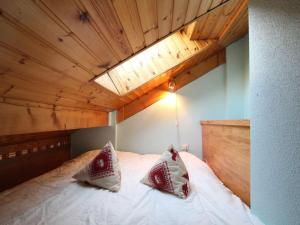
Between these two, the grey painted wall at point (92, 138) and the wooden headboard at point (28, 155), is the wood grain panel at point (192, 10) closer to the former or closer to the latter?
the grey painted wall at point (92, 138)

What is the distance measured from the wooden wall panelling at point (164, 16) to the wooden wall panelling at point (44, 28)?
0.41 metres

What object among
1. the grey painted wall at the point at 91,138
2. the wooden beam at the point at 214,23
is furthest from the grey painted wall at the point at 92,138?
the wooden beam at the point at 214,23

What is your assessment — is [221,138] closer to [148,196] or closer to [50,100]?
[148,196]

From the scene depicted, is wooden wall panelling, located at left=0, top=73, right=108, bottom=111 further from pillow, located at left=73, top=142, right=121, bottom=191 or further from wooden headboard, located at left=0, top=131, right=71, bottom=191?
wooden headboard, located at left=0, top=131, right=71, bottom=191

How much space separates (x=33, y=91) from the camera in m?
0.95

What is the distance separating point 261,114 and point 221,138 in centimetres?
86

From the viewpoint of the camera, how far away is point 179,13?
0.95 m

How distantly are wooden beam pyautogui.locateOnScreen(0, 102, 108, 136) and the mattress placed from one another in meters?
0.47

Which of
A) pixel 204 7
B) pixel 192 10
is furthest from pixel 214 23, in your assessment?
pixel 192 10

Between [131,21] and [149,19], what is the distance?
112mm

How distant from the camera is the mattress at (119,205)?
92 centimetres

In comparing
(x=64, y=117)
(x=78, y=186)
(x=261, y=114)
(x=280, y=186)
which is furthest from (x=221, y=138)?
(x=64, y=117)

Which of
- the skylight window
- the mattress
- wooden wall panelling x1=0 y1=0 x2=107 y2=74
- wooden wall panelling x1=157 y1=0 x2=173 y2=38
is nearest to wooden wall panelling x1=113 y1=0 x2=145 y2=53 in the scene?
wooden wall panelling x1=157 y1=0 x2=173 y2=38

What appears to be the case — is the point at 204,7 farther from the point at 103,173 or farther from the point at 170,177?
the point at 103,173
